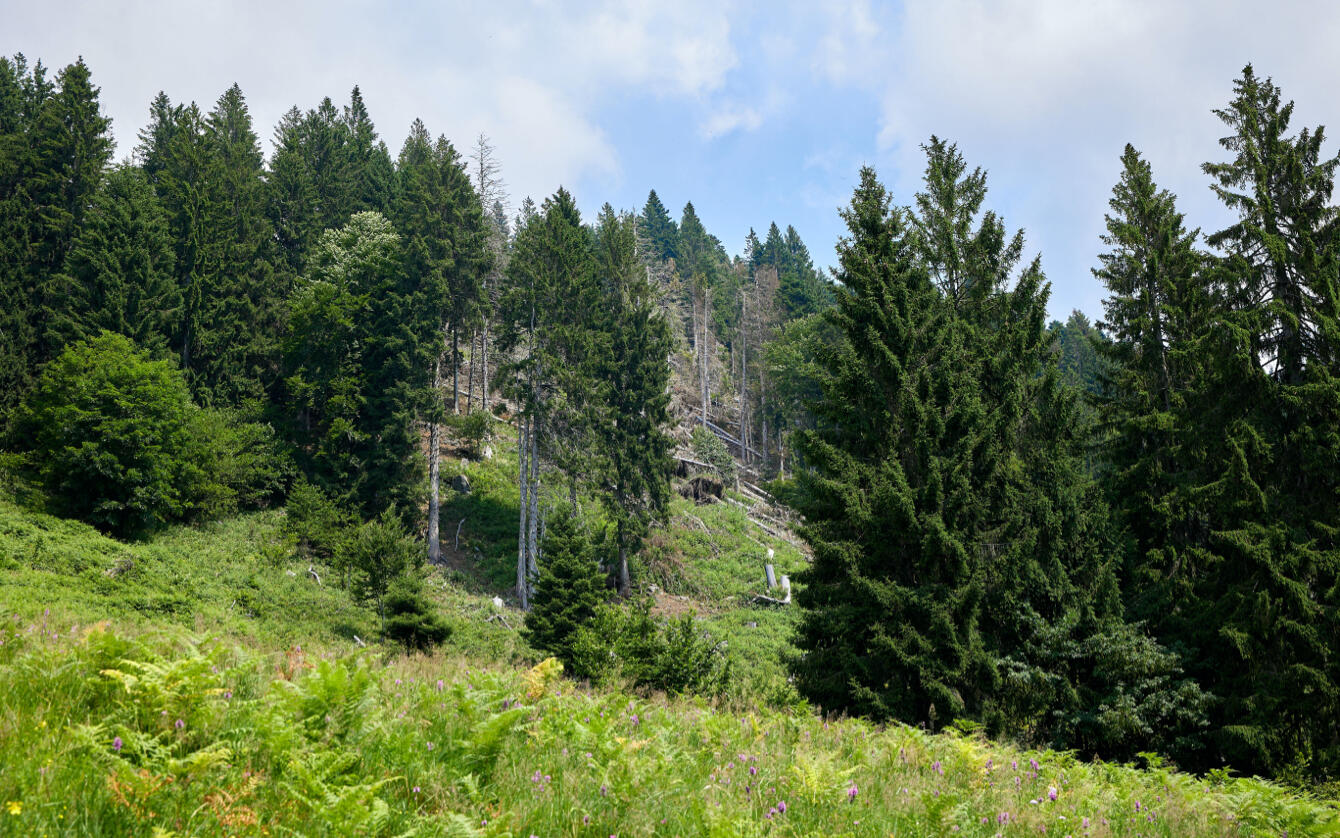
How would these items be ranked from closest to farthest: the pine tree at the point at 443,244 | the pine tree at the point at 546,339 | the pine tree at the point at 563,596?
the pine tree at the point at 563,596 → the pine tree at the point at 546,339 → the pine tree at the point at 443,244

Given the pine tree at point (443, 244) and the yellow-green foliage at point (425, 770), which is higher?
the pine tree at point (443, 244)

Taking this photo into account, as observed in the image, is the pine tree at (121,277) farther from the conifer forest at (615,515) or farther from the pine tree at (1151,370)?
the pine tree at (1151,370)

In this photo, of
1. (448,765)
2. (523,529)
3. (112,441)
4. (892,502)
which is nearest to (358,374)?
(112,441)

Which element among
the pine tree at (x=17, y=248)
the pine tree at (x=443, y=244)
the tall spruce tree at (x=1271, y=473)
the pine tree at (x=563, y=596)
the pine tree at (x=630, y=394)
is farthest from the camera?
the pine tree at (x=443, y=244)

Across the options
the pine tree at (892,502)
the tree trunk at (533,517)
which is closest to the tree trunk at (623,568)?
the tree trunk at (533,517)

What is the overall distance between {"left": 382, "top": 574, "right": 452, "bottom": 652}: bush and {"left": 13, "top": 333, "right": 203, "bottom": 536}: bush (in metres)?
13.9

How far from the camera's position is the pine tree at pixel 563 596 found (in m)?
19.8

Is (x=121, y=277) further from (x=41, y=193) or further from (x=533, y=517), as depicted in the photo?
(x=533, y=517)

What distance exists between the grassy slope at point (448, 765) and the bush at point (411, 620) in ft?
42.0

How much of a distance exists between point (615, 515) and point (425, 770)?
102ft

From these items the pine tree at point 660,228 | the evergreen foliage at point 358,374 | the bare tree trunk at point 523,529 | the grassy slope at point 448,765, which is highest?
the pine tree at point 660,228

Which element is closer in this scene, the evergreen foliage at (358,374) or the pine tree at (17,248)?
the pine tree at (17,248)

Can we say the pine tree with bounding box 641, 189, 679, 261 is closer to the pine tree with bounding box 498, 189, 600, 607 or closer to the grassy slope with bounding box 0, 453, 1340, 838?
the pine tree with bounding box 498, 189, 600, 607

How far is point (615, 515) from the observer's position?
3472 centimetres
